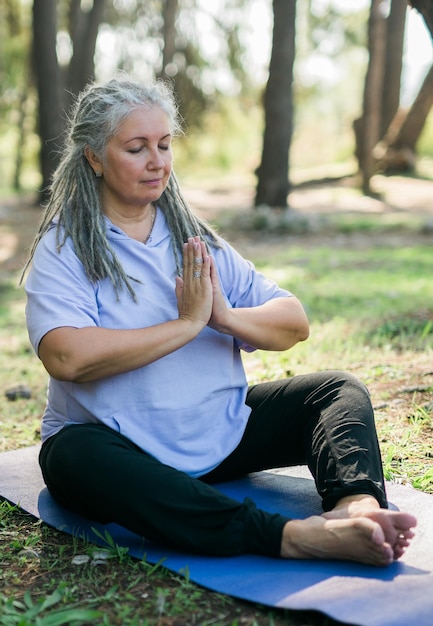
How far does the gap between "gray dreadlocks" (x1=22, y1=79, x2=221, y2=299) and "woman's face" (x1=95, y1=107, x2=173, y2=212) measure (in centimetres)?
3

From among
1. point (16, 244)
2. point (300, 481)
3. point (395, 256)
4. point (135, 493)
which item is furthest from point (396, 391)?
point (16, 244)

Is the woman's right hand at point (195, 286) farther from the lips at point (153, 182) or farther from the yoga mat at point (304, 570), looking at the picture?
the yoga mat at point (304, 570)

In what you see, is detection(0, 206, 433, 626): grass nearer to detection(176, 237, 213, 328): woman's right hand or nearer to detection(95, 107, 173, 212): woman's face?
detection(176, 237, 213, 328): woman's right hand

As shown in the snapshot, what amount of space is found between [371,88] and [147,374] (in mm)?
12084

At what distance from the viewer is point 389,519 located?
85.9 inches

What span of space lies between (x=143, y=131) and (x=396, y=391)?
191 cm

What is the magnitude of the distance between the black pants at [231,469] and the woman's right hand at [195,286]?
1.38 ft

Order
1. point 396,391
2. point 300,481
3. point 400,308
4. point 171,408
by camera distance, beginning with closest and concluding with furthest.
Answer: point 171,408
point 300,481
point 396,391
point 400,308

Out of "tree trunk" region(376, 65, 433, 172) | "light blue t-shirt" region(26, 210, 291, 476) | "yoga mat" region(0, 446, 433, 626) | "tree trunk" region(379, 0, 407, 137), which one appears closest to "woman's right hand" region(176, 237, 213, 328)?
"light blue t-shirt" region(26, 210, 291, 476)

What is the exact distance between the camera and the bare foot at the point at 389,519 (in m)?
2.18

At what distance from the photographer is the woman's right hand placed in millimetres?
2494

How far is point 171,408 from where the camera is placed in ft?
8.37

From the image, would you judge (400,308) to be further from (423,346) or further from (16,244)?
(16,244)

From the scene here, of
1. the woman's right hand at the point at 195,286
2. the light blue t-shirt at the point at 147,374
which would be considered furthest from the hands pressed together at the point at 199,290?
the light blue t-shirt at the point at 147,374
